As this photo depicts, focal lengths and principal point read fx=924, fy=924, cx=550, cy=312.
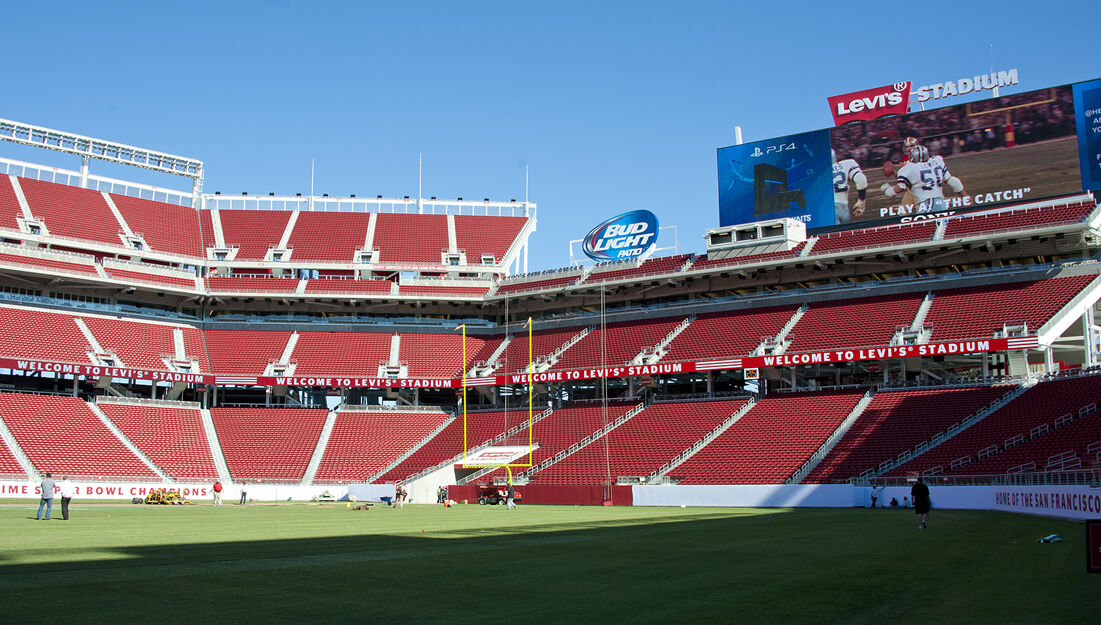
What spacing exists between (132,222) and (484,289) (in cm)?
2876

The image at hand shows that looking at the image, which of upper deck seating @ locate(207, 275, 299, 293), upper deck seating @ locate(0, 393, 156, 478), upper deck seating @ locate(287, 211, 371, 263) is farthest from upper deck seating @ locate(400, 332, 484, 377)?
upper deck seating @ locate(0, 393, 156, 478)

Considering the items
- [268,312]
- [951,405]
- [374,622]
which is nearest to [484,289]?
[268,312]

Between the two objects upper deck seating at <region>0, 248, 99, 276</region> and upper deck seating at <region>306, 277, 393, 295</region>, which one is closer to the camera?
upper deck seating at <region>0, 248, 99, 276</region>

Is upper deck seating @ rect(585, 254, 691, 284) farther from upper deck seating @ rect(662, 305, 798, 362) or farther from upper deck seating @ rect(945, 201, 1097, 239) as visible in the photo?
upper deck seating @ rect(945, 201, 1097, 239)

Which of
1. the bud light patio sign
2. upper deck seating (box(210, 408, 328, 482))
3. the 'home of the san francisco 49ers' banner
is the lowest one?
upper deck seating (box(210, 408, 328, 482))

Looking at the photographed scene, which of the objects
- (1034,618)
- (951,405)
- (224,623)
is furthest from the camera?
(951,405)

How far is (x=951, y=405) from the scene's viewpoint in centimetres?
4722

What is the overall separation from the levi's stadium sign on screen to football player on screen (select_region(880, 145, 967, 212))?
0.20ft

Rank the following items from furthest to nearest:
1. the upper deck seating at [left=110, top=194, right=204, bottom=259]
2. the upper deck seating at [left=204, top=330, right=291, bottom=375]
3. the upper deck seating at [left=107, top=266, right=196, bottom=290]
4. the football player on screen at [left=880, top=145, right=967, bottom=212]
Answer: the upper deck seating at [left=110, top=194, right=204, bottom=259], the upper deck seating at [left=204, top=330, right=291, bottom=375], the upper deck seating at [left=107, top=266, right=196, bottom=290], the football player on screen at [left=880, top=145, right=967, bottom=212]

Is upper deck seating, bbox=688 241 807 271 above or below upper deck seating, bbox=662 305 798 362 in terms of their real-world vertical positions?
above

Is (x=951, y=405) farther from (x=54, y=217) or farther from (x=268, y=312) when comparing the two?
(x=54, y=217)

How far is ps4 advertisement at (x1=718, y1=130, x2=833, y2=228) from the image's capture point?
61.1 m

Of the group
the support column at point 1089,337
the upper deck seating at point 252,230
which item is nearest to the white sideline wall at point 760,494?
the support column at point 1089,337

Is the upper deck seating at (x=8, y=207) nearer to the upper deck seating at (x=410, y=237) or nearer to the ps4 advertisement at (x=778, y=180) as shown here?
the upper deck seating at (x=410, y=237)
